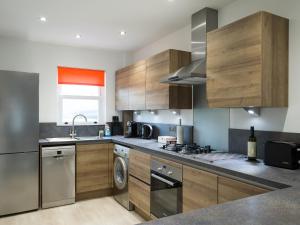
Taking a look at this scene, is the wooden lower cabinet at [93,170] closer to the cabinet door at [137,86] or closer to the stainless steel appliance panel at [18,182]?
the stainless steel appliance panel at [18,182]

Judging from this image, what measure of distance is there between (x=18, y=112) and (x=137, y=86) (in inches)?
66.8

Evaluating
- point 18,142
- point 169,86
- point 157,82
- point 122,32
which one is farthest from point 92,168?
point 122,32

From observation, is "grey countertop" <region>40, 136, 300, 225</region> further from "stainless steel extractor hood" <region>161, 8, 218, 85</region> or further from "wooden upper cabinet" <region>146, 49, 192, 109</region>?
"wooden upper cabinet" <region>146, 49, 192, 109</region>

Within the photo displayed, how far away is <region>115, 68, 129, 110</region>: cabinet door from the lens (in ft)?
13.6

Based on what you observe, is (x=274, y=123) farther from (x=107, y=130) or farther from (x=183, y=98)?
(x=107, y=130)

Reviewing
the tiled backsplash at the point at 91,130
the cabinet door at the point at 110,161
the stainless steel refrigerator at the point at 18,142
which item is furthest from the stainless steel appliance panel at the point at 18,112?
the cabinet door at the point at 110,161

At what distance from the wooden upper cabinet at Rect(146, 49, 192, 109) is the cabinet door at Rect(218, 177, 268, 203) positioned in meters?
1.35

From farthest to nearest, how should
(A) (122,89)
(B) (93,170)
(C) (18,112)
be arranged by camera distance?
(A) (122,89) < (B) (93,170) < (C) (18,112)

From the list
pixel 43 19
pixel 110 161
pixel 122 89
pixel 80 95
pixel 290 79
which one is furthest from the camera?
pixel 80 95

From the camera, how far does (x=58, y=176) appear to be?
354cm

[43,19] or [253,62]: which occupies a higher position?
[43,19]

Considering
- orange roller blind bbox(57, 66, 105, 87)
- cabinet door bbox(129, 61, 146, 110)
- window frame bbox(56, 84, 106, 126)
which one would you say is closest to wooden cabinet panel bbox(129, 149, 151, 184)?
cabinet door bbox(129, 61, 146, 110)

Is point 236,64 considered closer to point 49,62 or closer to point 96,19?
point 96,19

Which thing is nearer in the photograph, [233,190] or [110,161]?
[233,190]
